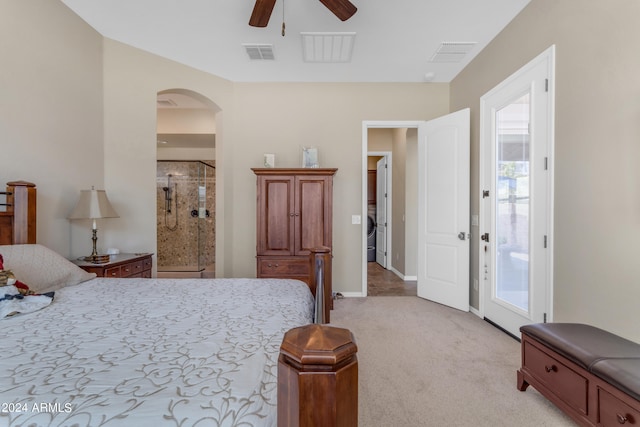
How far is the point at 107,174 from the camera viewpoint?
10.5 feet

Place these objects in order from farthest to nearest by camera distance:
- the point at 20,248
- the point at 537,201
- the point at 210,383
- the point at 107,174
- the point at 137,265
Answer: the point at 107,174, the point at 137,265, the point at 537,201, the point at 20,248, the point at 210,383

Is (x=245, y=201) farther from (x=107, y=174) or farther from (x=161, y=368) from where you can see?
(x=161, y=368)

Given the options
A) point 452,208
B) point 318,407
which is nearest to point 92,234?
point 318,407

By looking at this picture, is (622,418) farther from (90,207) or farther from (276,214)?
(90,207)

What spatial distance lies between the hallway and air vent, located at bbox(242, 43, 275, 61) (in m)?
3.42

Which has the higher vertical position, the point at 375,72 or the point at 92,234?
the point at 375,72

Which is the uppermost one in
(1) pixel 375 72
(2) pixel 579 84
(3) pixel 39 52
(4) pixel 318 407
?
(1) pixel 375 72

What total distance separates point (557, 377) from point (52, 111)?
13.9 ft

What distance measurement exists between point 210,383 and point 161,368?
0.20 m

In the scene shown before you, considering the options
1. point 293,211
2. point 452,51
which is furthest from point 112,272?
point 452,51

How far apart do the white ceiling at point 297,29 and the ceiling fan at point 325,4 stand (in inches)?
16.6

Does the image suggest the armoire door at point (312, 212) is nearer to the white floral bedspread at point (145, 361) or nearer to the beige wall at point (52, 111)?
the white floral bedspread at point (145, 361)

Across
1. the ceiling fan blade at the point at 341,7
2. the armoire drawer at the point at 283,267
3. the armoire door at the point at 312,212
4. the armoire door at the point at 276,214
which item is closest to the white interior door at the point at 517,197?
the ceiling fan blade at the point at 341,7

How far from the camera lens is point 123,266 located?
9.05 ft
